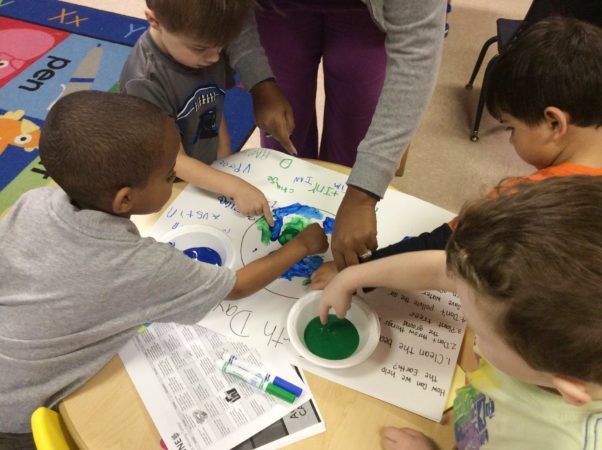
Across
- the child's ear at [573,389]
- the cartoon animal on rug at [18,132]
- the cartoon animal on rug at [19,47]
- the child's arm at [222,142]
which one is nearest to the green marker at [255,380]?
the child's ear at [573,389]

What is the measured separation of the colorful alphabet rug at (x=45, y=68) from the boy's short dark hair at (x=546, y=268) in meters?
1.46

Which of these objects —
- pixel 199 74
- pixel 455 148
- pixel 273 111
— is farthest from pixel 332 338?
pixel 455 148

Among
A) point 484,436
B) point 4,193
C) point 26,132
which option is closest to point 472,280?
point 484,436

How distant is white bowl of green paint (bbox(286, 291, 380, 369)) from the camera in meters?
0.67

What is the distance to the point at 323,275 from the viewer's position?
0.79 meters

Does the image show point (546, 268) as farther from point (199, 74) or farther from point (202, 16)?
point (199, 74)

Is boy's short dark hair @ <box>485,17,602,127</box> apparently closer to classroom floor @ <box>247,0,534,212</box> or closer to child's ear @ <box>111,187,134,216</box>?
child's ear @ <box>111,187,134,216</box>

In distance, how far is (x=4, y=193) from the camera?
162 cm

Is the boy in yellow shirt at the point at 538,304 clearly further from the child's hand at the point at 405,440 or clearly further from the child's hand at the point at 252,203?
the child's hand at the point at 252,203

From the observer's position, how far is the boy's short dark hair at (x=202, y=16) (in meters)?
0.78

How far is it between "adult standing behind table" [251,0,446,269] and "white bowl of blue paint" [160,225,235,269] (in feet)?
0.61

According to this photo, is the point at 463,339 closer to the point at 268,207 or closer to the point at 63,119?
the point at 268,207

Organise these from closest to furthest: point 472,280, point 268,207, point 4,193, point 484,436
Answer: point 472,280 < point 484,436 < point 268,207 < point 4,193

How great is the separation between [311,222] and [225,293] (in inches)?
9.7
